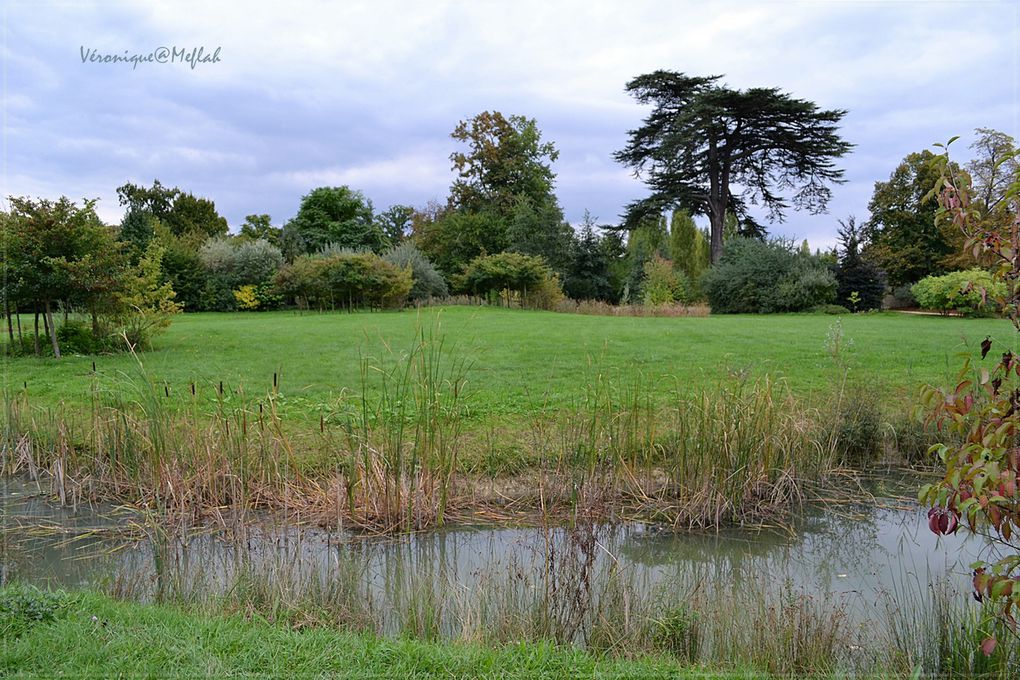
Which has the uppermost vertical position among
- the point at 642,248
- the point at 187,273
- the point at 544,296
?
the point at 642,248

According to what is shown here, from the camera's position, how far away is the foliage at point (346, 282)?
2233 cm

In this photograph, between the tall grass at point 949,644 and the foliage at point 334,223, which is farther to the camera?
the foliage at point 334,223

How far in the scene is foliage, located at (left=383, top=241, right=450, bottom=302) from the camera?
2536 centimetres

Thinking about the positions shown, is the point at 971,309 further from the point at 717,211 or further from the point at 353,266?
the point at 353,266

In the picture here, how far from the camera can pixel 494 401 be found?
23.3 feet

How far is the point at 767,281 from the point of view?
80.2ft

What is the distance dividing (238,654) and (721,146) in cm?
3020

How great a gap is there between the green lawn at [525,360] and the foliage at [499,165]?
22230 millimetres

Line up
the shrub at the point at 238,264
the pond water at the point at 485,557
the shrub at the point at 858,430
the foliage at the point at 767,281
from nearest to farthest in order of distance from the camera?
the pond water at the point at 485,557, the shrub at the point at 858,430, the foliage at the point at 767,281, the shrub at the point at 238,264

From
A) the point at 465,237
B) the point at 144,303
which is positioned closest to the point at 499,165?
the point at 465,237

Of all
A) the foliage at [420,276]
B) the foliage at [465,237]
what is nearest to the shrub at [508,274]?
the foliage at [420,276]

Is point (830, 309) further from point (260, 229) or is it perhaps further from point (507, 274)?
point (260, 229)

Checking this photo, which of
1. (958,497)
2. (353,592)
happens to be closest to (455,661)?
(353,592)

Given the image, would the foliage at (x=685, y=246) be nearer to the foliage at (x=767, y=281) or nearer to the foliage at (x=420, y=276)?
the foliage at (x=767, y=281)
